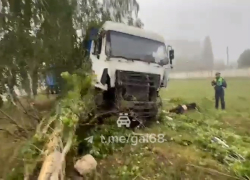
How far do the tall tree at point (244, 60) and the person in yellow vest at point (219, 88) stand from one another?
1.79 ft

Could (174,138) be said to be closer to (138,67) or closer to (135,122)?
(135,122)

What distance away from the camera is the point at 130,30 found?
4.57 m

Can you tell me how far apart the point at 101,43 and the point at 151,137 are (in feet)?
5.62

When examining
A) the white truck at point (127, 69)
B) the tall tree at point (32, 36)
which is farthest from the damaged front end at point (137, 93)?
the tall tree at point (32, 36)

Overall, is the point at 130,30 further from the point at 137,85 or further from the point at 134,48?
the point at 137,85

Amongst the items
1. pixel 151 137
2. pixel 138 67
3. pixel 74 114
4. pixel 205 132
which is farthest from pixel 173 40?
pixel 74 114

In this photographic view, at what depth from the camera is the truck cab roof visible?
449 cm

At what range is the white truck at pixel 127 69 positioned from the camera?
4203 millimetres

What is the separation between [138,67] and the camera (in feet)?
14.5

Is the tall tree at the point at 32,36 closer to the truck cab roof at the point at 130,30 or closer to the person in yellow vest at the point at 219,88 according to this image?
the truck cab roof at the point at 130,30

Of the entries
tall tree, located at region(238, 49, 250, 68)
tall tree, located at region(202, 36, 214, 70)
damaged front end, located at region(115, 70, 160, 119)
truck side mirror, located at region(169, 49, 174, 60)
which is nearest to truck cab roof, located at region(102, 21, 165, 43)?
truck side mirror, located at region(169, 49, 174, 60)

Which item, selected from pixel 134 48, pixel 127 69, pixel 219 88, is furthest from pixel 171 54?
pixel 219 88

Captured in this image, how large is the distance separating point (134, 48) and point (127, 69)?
43 centimetres

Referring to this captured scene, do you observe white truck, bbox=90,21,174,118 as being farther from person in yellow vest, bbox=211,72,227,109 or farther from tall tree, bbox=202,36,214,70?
person in yellow vest, bbox=211,72,227,109
